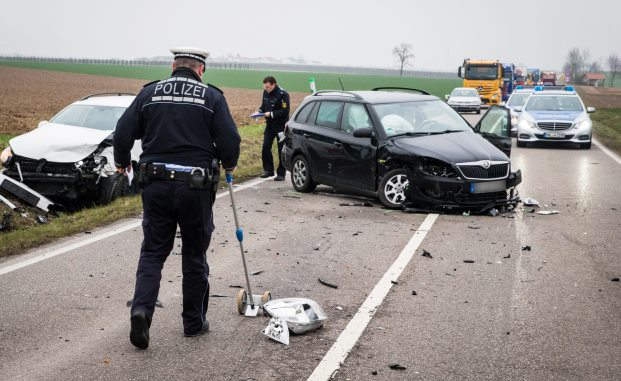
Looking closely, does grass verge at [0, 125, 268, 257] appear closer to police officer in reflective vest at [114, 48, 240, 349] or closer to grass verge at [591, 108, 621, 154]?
police officer in reflective vest at [114, 48, 240, 349]

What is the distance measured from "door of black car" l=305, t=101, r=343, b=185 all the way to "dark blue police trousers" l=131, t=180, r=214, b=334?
7190mm

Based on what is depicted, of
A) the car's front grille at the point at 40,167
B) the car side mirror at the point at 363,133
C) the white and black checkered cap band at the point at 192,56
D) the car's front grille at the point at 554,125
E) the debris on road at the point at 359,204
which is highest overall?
the white and black checkered cap band at the point at 192,56

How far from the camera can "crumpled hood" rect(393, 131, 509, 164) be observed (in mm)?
11492

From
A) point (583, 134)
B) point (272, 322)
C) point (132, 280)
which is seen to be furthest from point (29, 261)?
point (583, 134)

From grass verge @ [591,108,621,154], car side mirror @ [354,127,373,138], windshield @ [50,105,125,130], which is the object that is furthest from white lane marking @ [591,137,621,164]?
windshield @ [50,105,125,130]

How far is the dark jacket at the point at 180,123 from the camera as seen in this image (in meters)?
5.61

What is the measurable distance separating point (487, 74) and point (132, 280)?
149 ft

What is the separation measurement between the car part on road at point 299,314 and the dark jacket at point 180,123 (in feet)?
3.93

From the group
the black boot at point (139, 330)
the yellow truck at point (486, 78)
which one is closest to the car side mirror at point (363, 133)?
the black boot at point (139, 330)

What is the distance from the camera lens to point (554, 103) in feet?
82.6

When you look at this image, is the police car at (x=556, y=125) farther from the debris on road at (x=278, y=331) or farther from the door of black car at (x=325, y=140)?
the debris on road at (x=278, y=331)

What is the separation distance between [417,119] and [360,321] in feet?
22.4

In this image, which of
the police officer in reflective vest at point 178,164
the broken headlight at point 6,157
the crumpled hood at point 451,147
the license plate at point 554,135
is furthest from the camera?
the license plate at point 554,135

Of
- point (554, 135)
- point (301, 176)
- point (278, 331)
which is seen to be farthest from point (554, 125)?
point (278, 331)
